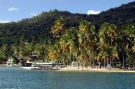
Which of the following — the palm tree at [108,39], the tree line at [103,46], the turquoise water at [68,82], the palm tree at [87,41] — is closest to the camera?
the turquoise water at [68,82]

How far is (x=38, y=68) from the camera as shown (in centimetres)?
17312

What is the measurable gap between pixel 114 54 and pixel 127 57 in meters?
7.02

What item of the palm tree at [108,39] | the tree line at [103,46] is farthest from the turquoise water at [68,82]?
the tree line at [103,46]

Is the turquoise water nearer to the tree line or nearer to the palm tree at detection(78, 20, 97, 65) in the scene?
the tree line

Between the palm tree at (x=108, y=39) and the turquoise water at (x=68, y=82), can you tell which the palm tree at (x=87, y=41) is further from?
the turquoise water at (x=68, y=82)

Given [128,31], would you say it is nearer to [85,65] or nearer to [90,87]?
[85,65]

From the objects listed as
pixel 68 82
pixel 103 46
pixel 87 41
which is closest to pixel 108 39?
pixel 103 46

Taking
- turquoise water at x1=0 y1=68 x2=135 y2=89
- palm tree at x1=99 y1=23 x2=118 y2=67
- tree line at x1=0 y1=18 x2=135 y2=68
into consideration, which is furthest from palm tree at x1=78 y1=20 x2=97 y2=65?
turquoise water at x1=0 y1=68 x2=135 y2=89

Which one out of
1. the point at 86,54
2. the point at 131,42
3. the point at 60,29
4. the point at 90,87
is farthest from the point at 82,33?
the point at 90,87

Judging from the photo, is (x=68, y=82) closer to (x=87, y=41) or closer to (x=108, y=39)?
(x=108, y=39)

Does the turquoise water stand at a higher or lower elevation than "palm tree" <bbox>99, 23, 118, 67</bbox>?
lower

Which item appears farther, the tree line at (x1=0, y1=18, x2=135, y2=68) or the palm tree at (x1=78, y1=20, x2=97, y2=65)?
the palm tree at (x1=78, y1=20, x2=97, y2=65)

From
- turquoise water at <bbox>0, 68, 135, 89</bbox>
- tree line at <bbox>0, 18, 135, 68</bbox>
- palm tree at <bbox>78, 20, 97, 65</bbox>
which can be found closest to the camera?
turquoise water at <bbox>0, 68, 135, 89</bbox>

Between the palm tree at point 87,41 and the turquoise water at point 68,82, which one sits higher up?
the palm tree at point 87,41
